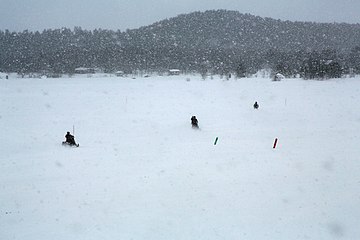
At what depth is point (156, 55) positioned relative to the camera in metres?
113

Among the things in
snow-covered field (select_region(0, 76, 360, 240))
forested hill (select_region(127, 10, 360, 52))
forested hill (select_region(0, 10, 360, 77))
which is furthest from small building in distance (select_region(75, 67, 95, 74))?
snow-covered field (select_region(0, 76, 360, 240))

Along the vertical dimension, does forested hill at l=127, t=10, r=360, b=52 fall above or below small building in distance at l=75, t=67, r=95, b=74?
above

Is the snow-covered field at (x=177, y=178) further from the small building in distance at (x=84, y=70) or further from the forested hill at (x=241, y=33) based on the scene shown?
the forested hill at (x=241, y=33)

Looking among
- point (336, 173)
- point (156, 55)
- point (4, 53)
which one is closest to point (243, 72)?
point (156, 55)

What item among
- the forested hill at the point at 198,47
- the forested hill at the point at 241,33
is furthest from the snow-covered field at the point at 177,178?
the forested hill at the point at 241,33

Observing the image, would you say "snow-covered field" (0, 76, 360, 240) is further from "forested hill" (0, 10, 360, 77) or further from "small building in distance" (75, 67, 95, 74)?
"small building in distance" (75, 67, 95, 74)

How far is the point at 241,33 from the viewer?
575 ft

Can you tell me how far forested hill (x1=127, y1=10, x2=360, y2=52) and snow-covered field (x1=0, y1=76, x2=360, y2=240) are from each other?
128 metres

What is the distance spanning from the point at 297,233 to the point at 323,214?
1917 mm

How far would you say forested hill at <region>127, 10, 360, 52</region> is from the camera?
154875 millimetres

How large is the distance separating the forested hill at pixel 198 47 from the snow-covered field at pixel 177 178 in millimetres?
56557

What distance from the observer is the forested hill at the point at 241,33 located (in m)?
155

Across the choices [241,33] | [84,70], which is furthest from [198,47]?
[84,70]

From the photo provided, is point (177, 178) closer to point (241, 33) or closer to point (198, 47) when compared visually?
point (198, 47)
